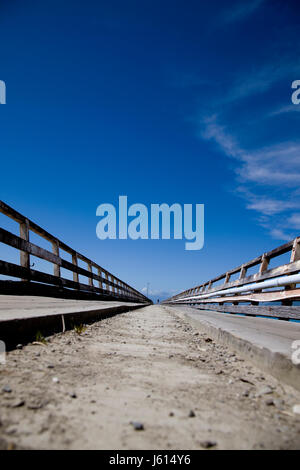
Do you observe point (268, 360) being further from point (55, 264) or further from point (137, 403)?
point (55, 264)

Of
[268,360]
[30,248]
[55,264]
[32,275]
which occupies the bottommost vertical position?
[268,360]

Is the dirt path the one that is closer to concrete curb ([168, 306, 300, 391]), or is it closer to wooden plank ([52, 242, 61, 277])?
concrete curb ([168, 306, 300, 391])

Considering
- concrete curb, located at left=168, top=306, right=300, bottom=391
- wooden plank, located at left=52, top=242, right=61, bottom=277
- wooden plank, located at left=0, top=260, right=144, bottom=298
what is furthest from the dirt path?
Result: wooden plank, located at left=52, top=242, right=61, bottom=277

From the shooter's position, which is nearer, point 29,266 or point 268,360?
point 268,360

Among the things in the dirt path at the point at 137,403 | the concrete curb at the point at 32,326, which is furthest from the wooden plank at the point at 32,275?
the dirt path at the point at 137,403

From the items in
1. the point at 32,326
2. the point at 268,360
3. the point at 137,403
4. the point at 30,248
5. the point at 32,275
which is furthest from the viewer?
the point at 32,275

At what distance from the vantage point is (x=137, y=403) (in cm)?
112

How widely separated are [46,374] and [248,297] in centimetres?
562

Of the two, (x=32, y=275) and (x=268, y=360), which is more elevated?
(x=32, y=275)

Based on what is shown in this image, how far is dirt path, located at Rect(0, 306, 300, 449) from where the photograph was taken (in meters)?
0.86

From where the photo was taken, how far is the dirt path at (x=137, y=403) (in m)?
0.86

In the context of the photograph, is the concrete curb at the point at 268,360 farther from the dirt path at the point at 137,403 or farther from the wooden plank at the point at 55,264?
the wooden plank at the point at 55,264

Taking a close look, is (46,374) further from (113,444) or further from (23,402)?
(113,444)

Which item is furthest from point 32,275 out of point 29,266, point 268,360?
point 268,360
